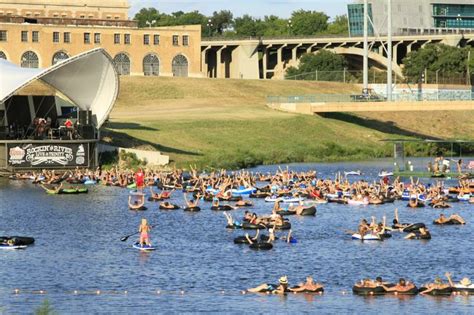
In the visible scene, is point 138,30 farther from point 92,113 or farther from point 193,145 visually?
point 92,113

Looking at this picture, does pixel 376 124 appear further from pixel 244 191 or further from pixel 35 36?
pixel 244 191

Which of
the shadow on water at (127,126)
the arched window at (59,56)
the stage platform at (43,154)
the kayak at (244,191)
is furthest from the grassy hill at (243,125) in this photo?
the kayak at (244,191)

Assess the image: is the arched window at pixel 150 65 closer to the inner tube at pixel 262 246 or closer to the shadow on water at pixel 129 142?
the shadow on water at pixel 129 142

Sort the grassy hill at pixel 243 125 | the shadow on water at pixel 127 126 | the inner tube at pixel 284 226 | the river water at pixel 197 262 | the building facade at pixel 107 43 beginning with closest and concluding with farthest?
the river water at pixel 197 262
the inner tube at pixel 284 226
the grassy hill at pixel 243 125
the shadow on water at pixel 127 126
the building facade at pixel 107 43

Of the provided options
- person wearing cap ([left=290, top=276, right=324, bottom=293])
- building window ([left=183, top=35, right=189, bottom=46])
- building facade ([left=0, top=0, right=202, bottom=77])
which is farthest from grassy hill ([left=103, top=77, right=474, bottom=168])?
person wearing cap ([left=290, top=276, right=324, bottom=293])

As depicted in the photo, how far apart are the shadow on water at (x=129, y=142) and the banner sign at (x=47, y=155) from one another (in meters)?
7.55

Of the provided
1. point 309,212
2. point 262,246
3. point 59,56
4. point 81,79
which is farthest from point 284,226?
point 59,56

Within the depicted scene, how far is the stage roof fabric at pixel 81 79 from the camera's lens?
332 feet

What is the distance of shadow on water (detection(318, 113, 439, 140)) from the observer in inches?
5827

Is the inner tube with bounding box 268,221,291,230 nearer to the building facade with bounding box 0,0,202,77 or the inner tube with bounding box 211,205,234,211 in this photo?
the inner tube with bounding box 211,205,234,211

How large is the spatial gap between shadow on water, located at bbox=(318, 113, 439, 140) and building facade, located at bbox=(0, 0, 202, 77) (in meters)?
28.9

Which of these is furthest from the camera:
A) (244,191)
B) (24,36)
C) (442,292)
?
(24,36)

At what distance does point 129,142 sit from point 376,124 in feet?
156

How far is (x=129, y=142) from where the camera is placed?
366 feet
